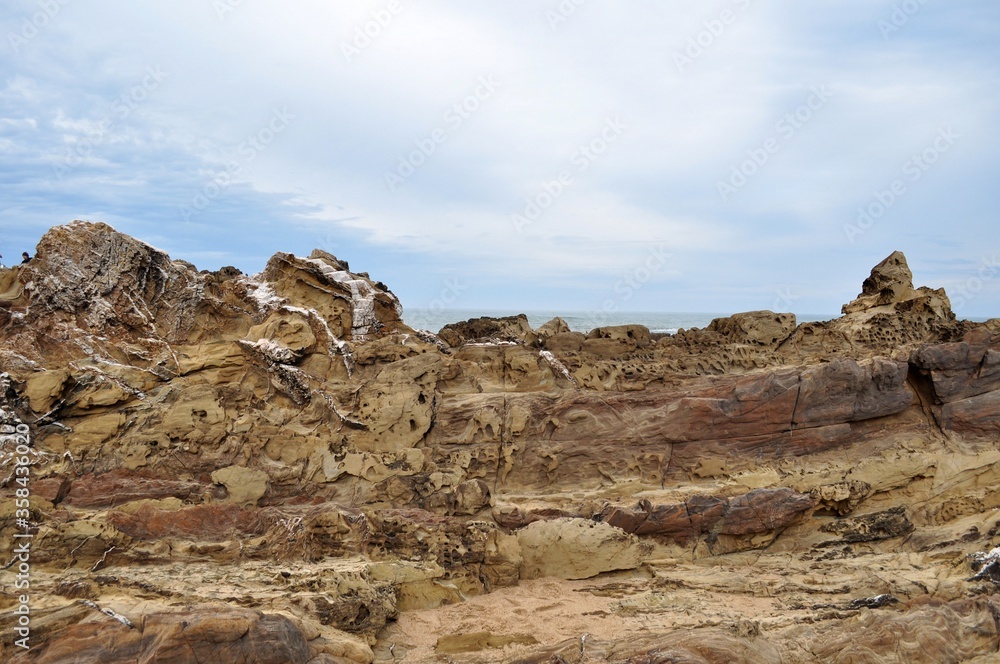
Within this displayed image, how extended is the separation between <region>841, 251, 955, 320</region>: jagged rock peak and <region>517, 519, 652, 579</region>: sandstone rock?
6.39 m

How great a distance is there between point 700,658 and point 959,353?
7.01 m

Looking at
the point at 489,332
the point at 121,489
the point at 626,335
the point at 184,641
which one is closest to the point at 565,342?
the point at 626,335

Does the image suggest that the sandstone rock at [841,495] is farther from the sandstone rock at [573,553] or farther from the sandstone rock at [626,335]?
the sandstone rock at [626,335]

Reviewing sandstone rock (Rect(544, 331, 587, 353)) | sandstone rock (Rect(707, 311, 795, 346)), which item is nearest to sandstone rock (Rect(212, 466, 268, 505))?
sandstone rock (Rect(544, 331, 587, 353))

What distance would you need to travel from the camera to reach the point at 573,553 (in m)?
9.80

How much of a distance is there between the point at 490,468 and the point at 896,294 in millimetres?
7539

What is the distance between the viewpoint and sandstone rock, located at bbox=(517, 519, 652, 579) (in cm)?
980

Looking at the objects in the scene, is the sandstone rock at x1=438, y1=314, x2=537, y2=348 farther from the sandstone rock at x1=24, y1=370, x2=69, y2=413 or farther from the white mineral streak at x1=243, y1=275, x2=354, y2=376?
the sandstone rock at x1=24, y1=370, x2=69, y2=413

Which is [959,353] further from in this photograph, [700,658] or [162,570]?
[162,570]

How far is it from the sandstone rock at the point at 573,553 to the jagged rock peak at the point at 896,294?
6.39 m

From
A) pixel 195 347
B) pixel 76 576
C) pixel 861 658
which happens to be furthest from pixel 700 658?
pixel 195 347

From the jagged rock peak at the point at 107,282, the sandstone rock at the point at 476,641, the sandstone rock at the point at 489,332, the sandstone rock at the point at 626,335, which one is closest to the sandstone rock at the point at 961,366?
the sandstone rock at the point at 626,335

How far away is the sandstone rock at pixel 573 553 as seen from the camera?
32.1 feet

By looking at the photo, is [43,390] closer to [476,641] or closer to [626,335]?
[476,641]
